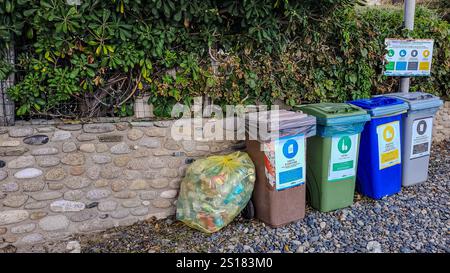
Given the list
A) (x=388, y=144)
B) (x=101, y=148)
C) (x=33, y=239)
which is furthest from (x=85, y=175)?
(x=388, y=144)

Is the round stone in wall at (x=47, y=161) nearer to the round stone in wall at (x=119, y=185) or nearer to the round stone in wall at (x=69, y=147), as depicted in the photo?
the round stone in wall at (x=69, y=147)

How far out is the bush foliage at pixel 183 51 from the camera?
11.5 ft

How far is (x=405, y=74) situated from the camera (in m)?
5.14

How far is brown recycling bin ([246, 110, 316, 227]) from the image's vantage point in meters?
3.68

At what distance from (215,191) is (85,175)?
126 cm

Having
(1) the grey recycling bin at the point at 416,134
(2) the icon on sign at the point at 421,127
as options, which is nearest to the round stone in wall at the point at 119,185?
(1) the grey recycling bin at the point at 416,134

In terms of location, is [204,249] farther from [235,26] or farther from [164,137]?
[235,26]

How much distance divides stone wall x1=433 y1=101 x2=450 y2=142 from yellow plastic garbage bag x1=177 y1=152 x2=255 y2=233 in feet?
12.6

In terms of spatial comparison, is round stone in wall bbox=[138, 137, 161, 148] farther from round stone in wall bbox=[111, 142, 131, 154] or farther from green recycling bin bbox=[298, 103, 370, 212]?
green recycling bin bbox=[298, 103, 370, 212]

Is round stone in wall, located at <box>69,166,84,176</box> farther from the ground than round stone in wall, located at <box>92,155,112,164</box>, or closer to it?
closer to it

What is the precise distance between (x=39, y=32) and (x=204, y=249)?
2437 mm

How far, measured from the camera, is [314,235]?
3.69 meters

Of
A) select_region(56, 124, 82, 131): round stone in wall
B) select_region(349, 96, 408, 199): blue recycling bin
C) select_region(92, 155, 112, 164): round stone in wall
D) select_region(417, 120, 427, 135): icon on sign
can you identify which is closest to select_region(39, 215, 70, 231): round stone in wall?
select_region(92, 155, 112, 164): round stone in wall

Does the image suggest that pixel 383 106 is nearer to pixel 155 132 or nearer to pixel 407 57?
pixel 407 57
